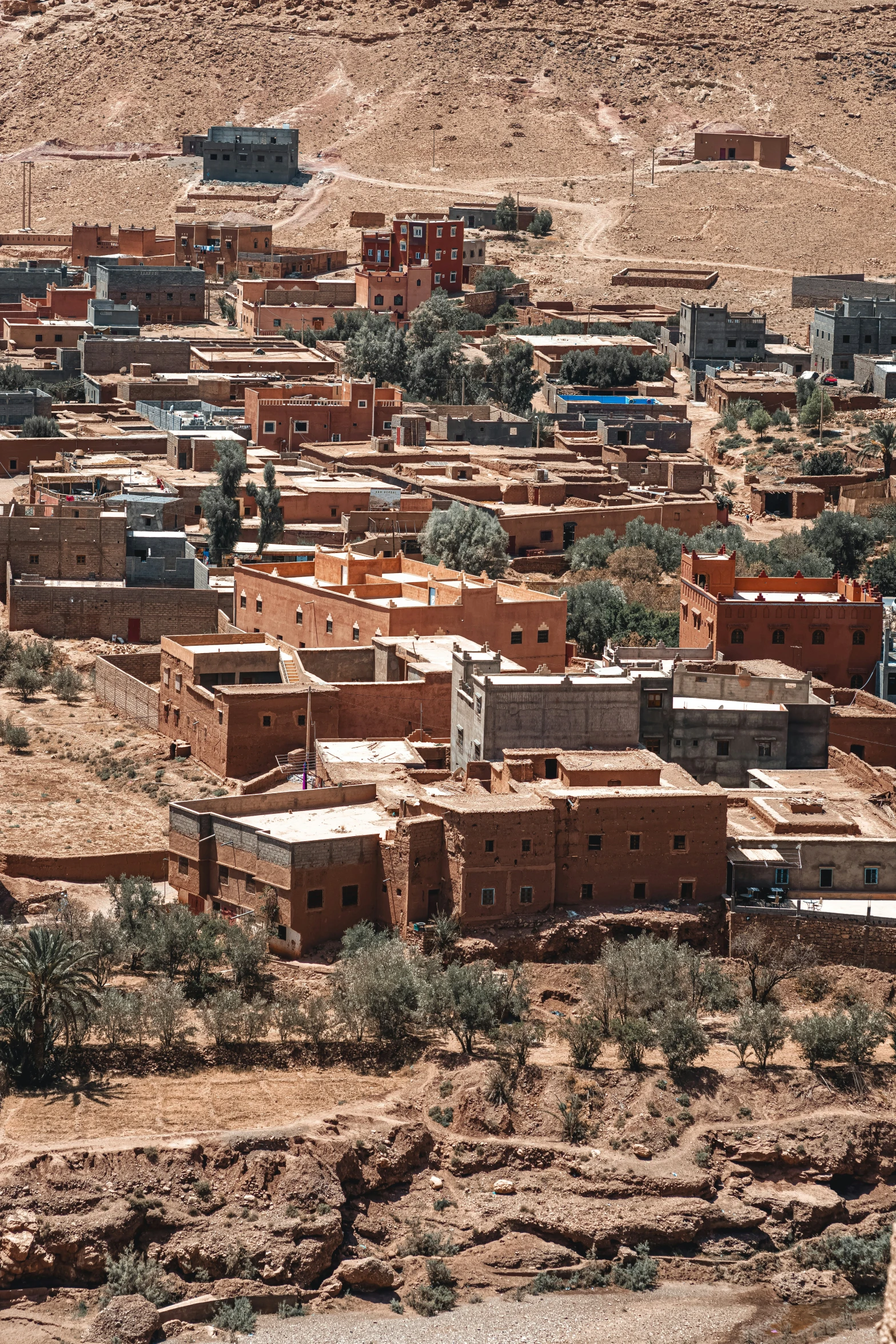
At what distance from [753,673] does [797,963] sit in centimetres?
783

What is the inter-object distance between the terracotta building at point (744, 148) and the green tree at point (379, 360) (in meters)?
36.1

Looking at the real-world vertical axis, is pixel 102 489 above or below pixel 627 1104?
above

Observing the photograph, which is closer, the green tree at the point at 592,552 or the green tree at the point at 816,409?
the green tree at the point at 592,552

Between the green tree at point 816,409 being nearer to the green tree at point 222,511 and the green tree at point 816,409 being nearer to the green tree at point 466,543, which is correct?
the green tree at point 466,543

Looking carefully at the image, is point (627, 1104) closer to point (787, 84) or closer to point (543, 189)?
point (543, 189)

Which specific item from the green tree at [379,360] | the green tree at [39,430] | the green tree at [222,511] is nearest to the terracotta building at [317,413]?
the green tree at [39,430]

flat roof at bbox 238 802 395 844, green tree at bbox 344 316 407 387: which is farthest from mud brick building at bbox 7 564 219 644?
green tree at bbox 344 316 407 387

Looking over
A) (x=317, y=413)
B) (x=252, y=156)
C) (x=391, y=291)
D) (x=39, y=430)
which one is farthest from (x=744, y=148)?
(x=39, y=430)

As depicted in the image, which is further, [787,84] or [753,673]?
[787,84]

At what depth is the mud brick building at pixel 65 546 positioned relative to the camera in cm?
4772

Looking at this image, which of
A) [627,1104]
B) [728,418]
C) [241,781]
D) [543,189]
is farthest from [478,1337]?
[543,189]

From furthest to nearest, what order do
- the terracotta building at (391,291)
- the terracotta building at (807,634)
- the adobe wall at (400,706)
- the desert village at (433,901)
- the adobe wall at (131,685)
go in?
the terracotta building at (391,291) → the terracotta building at (807,634) → the adobe wall at (131,685) → the adobe wall at (400,706) → the desert village at (433,901)

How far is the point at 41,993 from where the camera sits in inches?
1118

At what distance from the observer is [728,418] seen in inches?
2763
